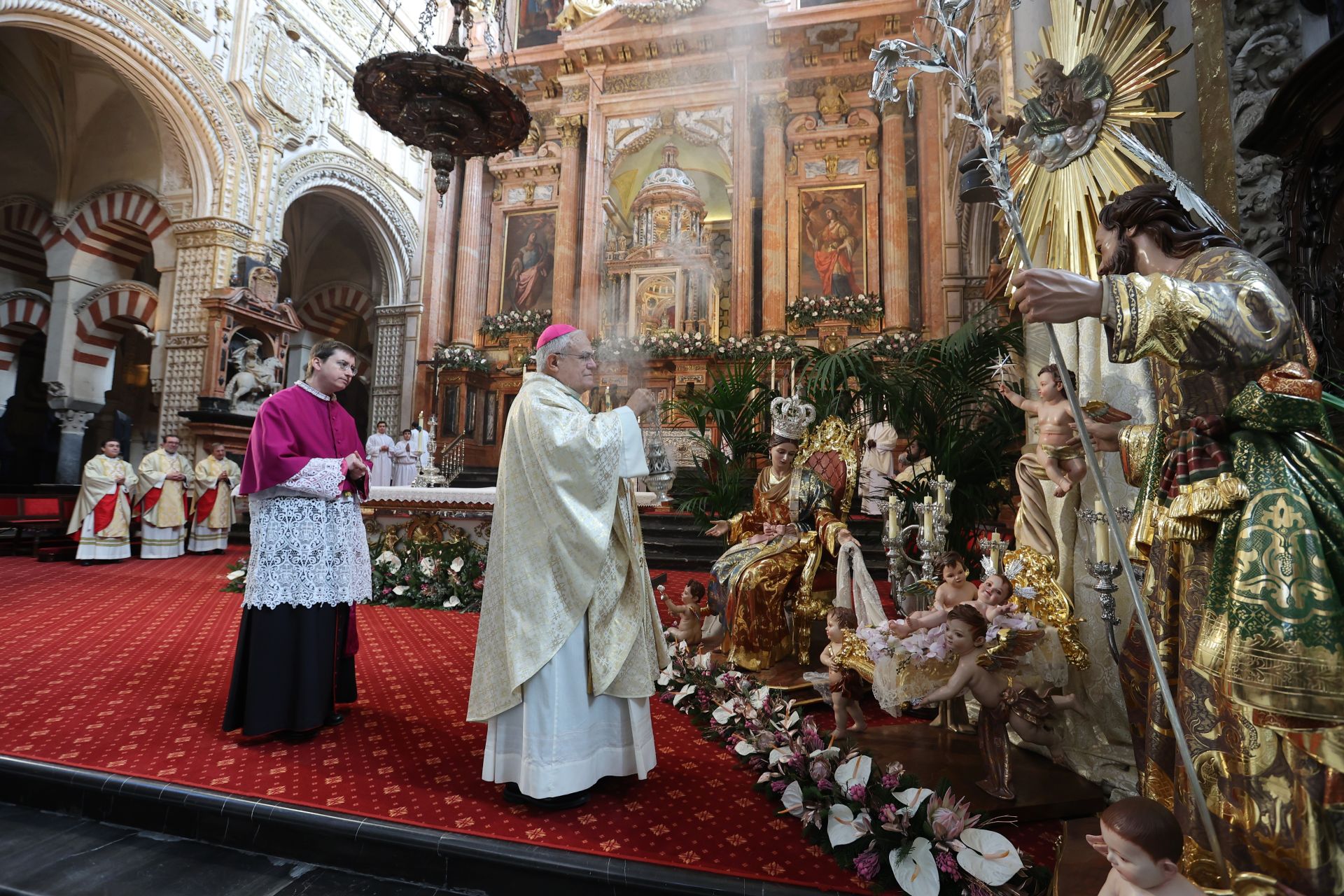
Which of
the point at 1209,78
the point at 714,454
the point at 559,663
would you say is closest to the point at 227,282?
the point at 714,454

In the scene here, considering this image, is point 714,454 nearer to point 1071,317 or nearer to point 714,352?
point 1071,317

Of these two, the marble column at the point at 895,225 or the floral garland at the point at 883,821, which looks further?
the marble column at the point at 895,225

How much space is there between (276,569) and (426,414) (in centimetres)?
1192

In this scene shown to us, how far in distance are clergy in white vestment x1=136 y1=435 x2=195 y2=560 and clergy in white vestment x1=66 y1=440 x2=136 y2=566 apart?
0.74 feet

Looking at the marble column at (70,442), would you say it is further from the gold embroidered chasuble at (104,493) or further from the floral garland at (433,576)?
the floral garland at (433,576)

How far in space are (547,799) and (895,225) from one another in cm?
1298

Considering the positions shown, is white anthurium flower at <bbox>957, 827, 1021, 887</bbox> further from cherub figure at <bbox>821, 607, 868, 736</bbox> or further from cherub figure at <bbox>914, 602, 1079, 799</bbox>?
cherub figure at <bbox>821, 607, 868, 736</bbox>

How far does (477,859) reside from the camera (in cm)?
205

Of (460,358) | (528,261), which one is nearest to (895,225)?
(528,261)

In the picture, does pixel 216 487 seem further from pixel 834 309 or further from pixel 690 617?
pixel 834 309

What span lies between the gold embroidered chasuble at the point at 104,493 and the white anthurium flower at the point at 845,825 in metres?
10.4

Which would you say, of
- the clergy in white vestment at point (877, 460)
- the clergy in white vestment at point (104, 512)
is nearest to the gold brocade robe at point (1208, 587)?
the clergy in white vestment at point (877, 460)

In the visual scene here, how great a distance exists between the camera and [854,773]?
6.91 ft

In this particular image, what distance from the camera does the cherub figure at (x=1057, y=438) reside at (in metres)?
2.04
